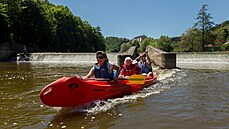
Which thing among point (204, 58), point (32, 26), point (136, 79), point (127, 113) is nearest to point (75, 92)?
point (127, 113)

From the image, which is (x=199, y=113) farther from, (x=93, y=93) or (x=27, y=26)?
(x=27, y=26)

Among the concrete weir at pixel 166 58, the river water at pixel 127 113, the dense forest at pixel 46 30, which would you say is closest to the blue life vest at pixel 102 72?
the river water at pixel 127 113

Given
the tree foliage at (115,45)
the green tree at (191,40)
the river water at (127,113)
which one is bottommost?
the river water at (127,113)

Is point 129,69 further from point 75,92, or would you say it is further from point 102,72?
point 75,92

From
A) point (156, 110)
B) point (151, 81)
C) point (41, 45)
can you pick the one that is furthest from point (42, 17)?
point (156, 110)

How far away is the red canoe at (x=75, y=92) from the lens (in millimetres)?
4855

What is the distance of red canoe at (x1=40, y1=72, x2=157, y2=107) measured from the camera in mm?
4855

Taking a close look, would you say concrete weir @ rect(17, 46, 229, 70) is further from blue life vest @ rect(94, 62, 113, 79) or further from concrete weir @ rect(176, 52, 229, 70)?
blue life vest @ rect(94, 62, 113, 79)

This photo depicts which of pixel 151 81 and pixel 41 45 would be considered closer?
pixel 151 81

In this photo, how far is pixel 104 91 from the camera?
5.93 meters

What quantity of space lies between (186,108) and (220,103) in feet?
3.37

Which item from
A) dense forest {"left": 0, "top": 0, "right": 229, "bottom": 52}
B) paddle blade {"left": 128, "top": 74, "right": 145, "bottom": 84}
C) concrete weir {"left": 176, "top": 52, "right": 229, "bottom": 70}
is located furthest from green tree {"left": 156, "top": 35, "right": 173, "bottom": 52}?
paddle blade {"left": 128, "top": 74, "right": 145, "bottom": 84}

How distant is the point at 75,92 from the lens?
516 centimetres

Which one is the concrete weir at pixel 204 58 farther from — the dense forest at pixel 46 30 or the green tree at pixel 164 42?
the green tree at pixel 164 42
